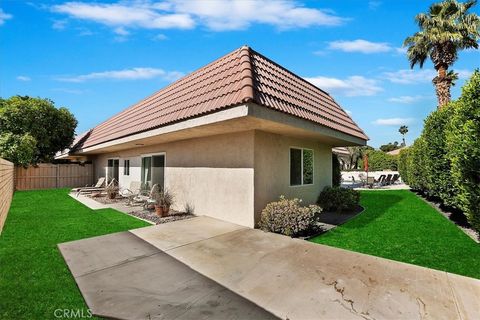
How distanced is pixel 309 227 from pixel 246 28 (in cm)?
770

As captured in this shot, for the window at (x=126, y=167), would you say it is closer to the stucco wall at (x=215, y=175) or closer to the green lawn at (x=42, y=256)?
the stucco wall at (x=215, y=175)

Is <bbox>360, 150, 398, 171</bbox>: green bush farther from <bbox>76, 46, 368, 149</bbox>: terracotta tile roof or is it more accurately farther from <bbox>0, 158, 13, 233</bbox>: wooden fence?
<bbox>0, 158, 13, 233</bbox>: wooden fence

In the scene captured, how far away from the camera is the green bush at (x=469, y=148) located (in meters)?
5.65

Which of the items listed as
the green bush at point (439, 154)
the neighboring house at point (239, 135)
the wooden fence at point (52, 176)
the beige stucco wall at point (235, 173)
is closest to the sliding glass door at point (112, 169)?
the wooden fence at point (52, 176)

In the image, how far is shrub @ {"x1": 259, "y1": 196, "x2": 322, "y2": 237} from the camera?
704 cm

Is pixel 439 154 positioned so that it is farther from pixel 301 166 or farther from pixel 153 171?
pixel 153 171

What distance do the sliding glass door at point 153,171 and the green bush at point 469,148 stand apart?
11.2 metres

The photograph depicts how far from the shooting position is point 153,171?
1318 centimetres

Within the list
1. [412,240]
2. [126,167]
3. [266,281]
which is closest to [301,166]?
[412,240]

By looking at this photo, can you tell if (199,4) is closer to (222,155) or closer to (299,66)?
(222,155)

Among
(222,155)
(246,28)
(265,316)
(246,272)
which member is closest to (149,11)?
(246,28)

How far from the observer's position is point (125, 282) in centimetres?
424

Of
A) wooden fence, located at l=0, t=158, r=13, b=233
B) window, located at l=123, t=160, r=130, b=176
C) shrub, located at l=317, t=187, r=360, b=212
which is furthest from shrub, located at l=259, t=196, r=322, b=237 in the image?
window, located at l=123, t=160, r=130, b=176

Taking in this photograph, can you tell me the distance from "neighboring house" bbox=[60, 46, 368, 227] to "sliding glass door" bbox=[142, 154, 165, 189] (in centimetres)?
64
